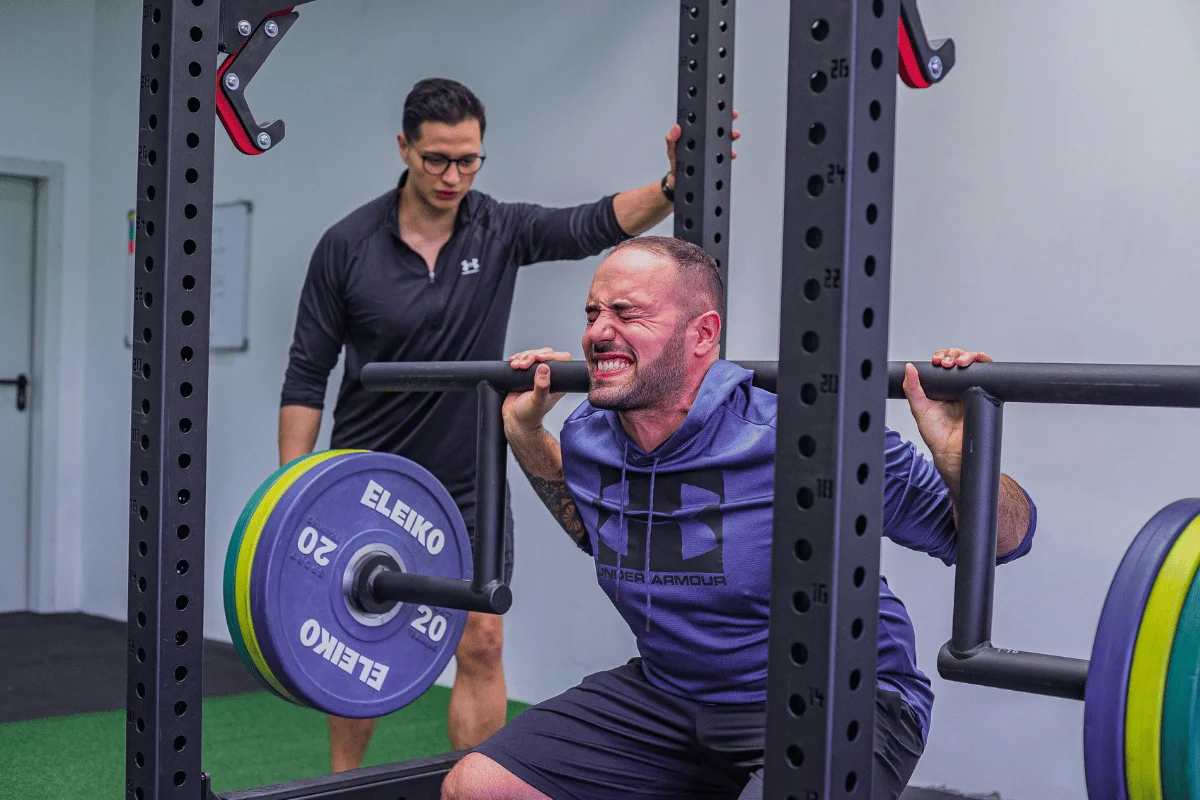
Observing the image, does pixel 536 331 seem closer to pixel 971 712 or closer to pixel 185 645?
pixel 971 712

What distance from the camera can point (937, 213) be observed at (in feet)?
11.1

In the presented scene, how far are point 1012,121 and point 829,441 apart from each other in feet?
7.90

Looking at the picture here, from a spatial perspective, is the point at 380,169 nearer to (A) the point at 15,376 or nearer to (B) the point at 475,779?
(A) the point at 15,376

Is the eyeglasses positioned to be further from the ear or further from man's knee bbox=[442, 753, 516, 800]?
man's knee bbox=[442, 753, 516, 800]

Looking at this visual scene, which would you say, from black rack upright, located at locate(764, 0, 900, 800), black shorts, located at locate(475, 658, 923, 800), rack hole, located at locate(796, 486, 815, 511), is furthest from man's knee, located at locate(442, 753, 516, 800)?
rack hole, located at locate(796, 486, 815, 511)

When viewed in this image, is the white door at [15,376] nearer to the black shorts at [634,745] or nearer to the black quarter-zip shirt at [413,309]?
the black quarter-zip shirt at [413,309]

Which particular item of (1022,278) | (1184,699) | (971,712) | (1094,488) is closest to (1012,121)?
(1022,278)

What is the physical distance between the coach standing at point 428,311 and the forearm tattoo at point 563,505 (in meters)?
0.73

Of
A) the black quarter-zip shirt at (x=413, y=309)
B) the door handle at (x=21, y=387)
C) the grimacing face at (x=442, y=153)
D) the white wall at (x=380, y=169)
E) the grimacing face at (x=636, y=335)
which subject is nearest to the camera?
the grimacing face at (x=636, y=335)

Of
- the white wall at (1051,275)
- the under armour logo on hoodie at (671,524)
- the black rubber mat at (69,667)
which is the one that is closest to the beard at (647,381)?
the under armour logo on hoodie at (671,524)

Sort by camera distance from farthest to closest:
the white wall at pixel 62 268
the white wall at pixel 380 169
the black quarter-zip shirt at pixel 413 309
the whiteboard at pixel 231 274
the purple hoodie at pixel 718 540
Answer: the white wall at pixel 62 268
the whiteboard at pixel 231 274
the white wall at pixel 380 169
the black quarter-zip shirt at pixel 413 309
the purple hoodie at pixel 718 540

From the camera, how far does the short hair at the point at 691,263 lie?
1907 millimetres

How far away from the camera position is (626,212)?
108 inches

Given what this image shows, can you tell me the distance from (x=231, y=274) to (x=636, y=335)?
13.0 feet
